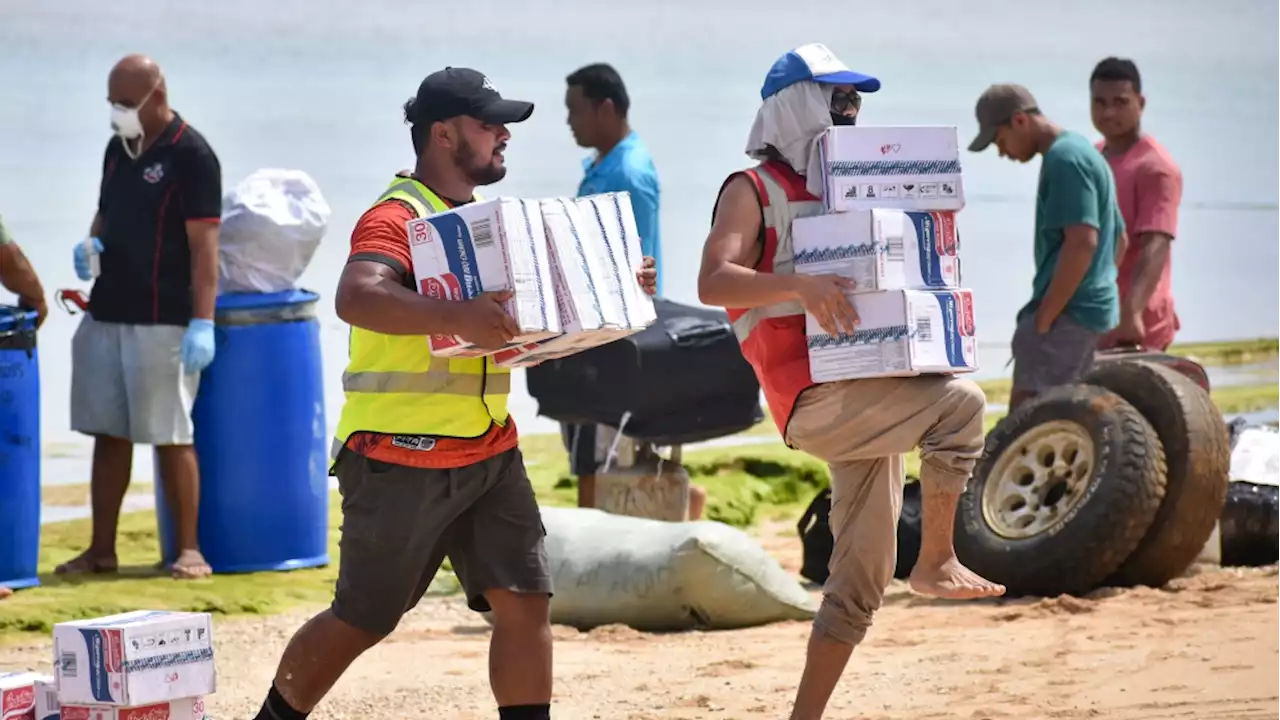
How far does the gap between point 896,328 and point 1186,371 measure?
410 centimetres

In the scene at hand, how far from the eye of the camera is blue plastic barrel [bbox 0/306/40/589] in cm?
779

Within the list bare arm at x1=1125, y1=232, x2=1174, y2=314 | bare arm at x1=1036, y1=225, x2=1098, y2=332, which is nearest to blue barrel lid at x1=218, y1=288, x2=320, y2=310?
bare arm at x1=1036, y1=225, x2=1098, y2=332

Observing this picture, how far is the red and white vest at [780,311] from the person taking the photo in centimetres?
497

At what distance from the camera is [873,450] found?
→ 4.89 meters

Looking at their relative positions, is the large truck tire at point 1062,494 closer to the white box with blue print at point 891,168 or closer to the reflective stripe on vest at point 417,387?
the white box with blue print at point 891,168

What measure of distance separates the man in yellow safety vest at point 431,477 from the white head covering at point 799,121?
0.56 metres

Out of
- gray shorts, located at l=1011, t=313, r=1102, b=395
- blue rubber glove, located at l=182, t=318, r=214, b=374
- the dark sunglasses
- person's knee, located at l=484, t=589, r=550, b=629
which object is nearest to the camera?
person's knee, located at l=484, t=589, r=550, b=629

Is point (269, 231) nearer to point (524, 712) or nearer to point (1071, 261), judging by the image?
point (1071, 261)

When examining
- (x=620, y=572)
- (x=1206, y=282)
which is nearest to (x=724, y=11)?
(x=1206, y=282)

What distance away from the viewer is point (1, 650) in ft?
23.1

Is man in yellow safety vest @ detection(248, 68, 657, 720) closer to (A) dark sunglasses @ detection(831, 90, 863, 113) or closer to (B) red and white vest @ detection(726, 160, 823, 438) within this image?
(B) red and white vest @ detection(726, 160, 823, 438)

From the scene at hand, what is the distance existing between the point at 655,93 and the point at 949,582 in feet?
33.5

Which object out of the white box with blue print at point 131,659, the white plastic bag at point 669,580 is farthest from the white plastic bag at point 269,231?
the white box with blue print at point 131,659

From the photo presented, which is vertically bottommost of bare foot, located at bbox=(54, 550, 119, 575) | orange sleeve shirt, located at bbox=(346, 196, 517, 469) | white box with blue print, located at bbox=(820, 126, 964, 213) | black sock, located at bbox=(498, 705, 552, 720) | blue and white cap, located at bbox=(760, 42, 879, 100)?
bare foot, located at bbox=(54, 550, 119, 575)
